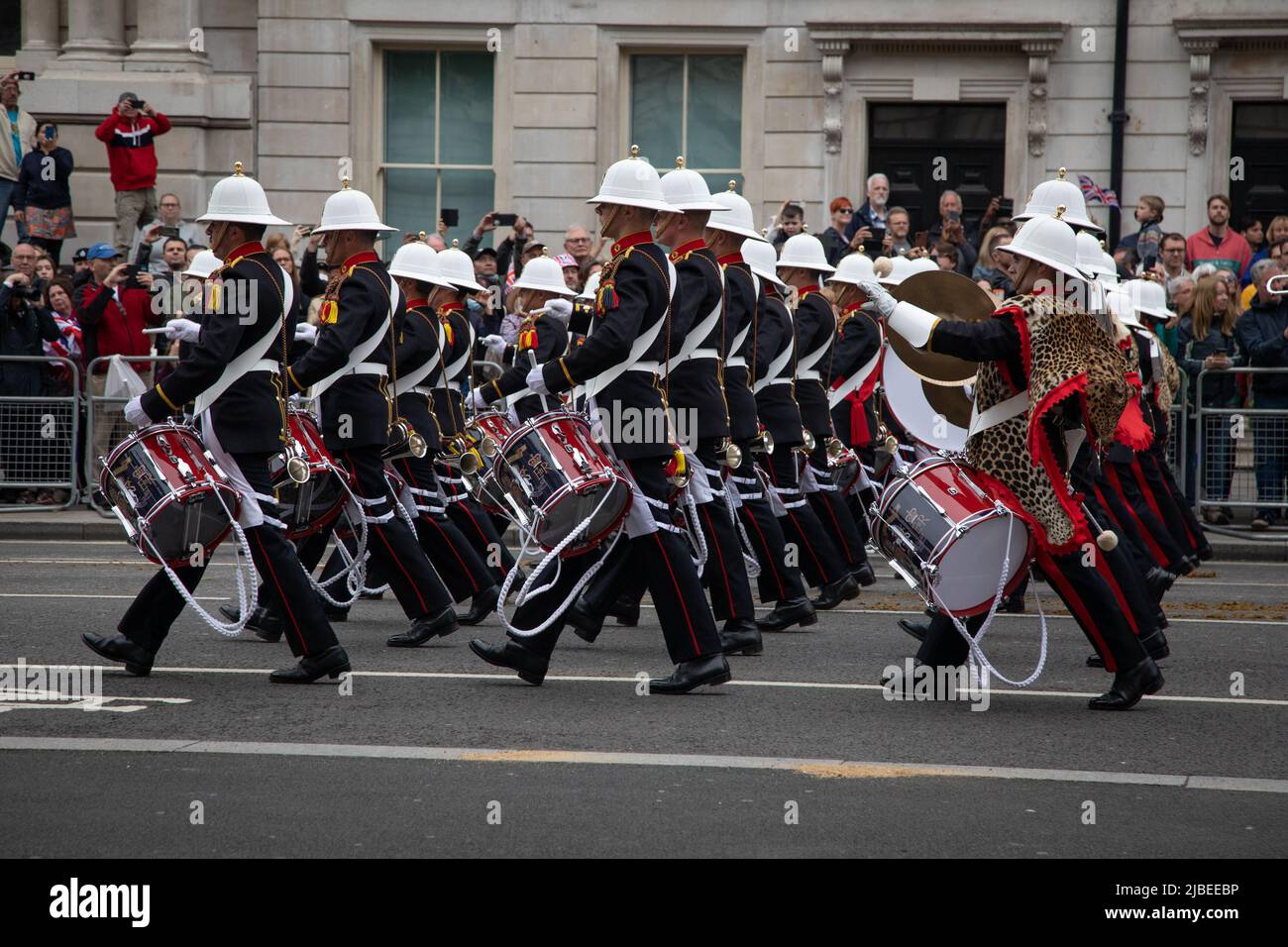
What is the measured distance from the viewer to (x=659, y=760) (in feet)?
22.1

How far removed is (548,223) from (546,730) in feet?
46.5

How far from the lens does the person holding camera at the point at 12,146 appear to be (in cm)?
1884

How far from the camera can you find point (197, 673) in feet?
28.0

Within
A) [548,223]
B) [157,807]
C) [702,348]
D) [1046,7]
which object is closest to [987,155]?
[1046,7]

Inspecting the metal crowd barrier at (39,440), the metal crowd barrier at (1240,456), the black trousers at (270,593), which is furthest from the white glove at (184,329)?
the metal crowd barrier at (1240,456)

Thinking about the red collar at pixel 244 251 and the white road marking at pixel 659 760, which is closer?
the white road marking at pixel 659 760

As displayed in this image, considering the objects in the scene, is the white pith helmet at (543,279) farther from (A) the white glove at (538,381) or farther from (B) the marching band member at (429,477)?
(A) the white glove at (538,381)

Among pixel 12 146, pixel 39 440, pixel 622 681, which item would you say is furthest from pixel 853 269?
pixel 12 146

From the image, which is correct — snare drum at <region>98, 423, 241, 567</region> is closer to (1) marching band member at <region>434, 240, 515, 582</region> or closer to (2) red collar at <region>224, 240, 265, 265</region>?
(2) red collar at <region>224, 240, 265, 265</region>

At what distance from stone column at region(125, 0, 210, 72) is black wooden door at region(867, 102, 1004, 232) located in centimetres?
729

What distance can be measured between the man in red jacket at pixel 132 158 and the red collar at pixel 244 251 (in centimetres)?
1158

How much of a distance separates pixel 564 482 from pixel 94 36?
15.0 m

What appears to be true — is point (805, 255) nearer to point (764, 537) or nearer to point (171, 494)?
point (764, 537)
